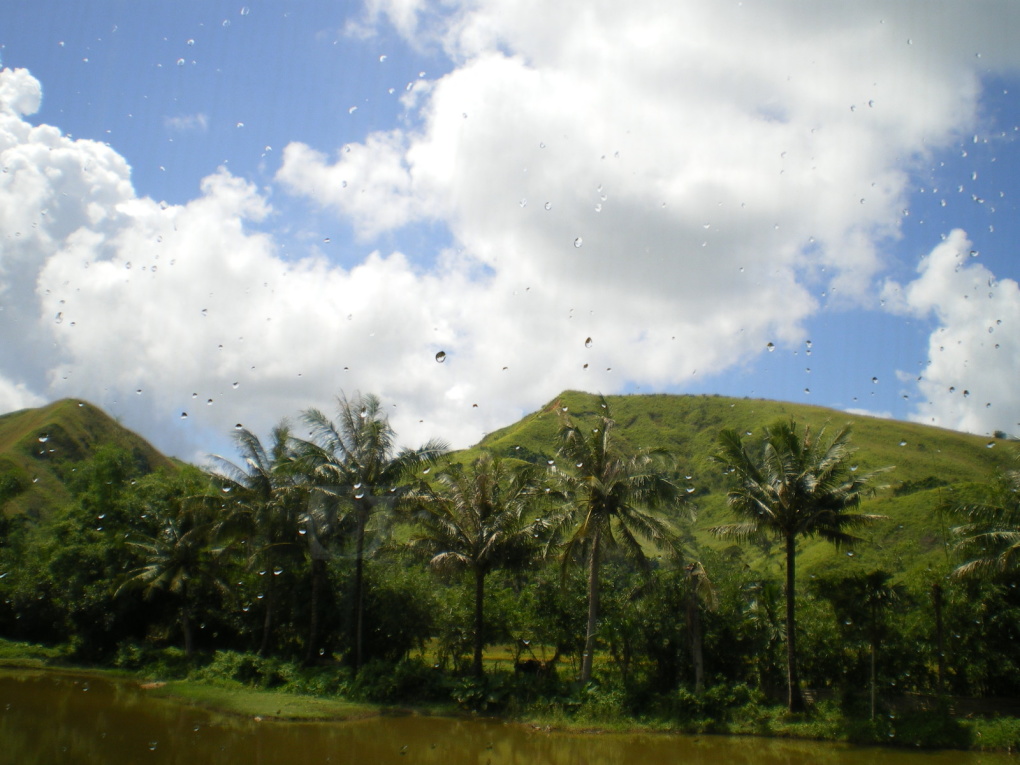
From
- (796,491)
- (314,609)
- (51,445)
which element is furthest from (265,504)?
(51,445)

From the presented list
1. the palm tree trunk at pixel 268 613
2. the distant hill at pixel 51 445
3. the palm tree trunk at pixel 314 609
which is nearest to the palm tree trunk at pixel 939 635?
the palm tree trunk at pixel 314 609

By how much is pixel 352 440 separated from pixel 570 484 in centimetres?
729

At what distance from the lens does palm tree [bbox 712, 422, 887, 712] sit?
1833 centimetres

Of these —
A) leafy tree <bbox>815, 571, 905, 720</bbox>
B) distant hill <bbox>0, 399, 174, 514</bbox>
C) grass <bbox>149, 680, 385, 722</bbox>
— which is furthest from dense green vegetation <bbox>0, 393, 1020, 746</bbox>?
distant hill <bbox>0, 399, 174, 514</bbox>

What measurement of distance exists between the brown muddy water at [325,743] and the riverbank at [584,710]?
594 mm

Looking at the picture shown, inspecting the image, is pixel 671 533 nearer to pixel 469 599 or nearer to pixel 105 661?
pixel 469 599

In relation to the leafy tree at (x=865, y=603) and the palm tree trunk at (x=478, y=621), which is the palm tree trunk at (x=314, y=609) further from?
the leafy tree at (x=865, y=603)

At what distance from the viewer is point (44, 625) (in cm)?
2991

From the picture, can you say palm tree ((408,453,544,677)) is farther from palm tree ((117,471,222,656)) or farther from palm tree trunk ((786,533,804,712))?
palm tree ((117,471,222,656))

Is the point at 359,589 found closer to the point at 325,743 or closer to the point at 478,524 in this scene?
the point at 478,524

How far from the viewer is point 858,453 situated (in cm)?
5559

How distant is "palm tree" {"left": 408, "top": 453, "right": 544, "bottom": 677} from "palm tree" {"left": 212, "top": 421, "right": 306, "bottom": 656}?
4931 millimetres

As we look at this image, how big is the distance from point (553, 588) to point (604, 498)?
4.34 metres

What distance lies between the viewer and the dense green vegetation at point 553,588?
1877 cm
